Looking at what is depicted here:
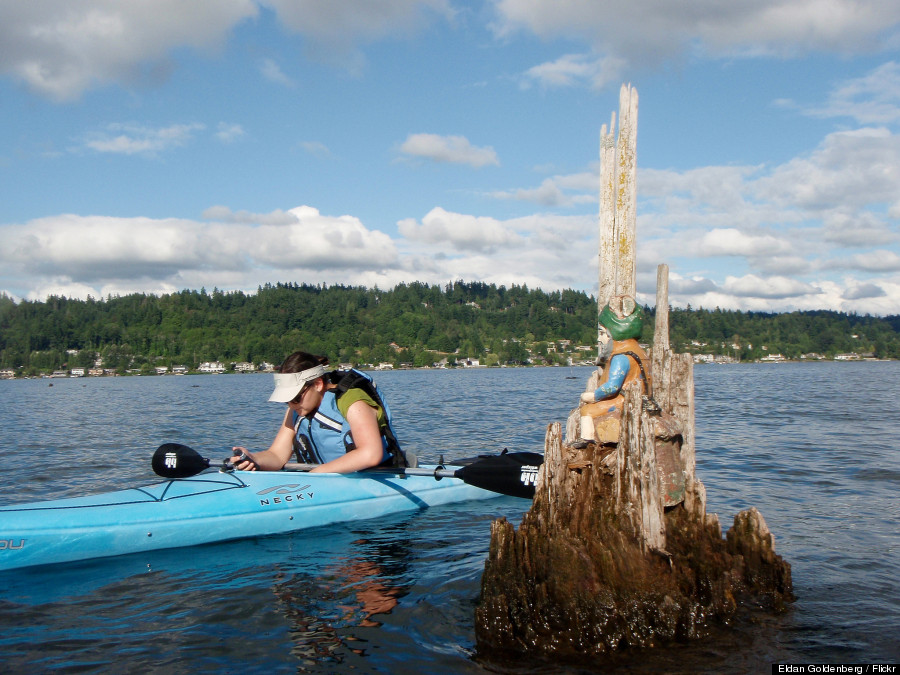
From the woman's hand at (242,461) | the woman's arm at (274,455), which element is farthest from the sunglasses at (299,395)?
the woman's hand at (242,461)

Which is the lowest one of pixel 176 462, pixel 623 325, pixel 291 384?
pixel 176 462

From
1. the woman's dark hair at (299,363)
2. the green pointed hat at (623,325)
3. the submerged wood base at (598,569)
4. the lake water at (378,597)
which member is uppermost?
the green pointed hat at (623,325)

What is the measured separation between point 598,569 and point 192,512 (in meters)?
5.03

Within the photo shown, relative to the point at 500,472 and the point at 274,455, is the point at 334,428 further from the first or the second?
the point at 500,472

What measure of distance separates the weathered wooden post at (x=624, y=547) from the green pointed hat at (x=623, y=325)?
11 mm

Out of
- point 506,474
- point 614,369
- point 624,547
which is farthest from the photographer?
point 506,474

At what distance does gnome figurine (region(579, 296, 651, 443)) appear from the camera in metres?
5.46

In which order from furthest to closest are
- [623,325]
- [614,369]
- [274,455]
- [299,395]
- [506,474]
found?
[274,455]
[299,395]
[506,474]
[623,325]
[614,369]

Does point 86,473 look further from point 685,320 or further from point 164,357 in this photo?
point 685,320

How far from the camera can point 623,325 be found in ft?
18.7

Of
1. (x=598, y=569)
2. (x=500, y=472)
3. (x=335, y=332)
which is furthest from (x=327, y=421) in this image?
(x=335, y=332)

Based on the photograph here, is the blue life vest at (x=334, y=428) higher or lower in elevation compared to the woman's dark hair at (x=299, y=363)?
lower

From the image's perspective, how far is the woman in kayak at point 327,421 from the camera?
738 cm

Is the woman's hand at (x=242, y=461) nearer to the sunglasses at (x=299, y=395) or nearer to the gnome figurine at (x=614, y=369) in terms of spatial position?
the sunglasses at (x=299, y=395)
